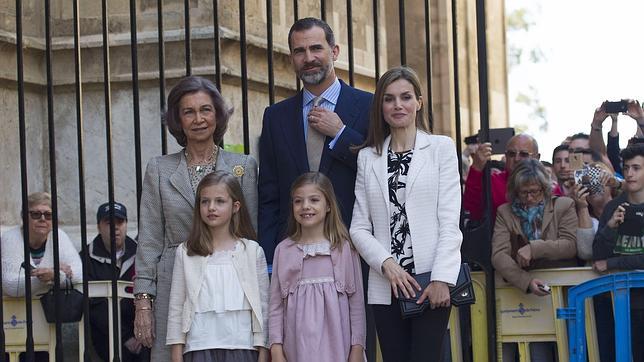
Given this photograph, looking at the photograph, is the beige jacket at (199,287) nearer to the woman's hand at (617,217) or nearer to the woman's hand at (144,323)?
the woman's hand at (144,323)

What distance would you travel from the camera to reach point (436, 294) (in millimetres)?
5059

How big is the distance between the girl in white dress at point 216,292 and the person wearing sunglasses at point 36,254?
1.94 m

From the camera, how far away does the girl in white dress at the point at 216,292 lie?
5367 mm

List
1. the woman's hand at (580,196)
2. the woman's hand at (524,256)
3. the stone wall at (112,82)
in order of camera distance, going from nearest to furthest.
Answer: the woman's hand at (524,256), the woman's hand at (580,196), the stone wall at (112,82)

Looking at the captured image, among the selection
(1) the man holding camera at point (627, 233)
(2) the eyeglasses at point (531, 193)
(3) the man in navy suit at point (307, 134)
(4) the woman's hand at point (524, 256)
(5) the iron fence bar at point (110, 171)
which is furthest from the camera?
(2) the eyeglasses at point (531, 193)

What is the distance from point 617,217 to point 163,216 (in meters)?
2.31

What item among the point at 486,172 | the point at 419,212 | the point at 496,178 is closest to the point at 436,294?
the point at 419,212

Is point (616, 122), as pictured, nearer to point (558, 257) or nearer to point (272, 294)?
point (558, 257)

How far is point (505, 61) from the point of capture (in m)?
14.5

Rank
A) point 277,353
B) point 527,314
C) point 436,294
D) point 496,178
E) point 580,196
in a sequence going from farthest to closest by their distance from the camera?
point 496,178
point 580,196
point 527,314
point 277,353
point 436,294

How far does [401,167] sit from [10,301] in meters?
2.86

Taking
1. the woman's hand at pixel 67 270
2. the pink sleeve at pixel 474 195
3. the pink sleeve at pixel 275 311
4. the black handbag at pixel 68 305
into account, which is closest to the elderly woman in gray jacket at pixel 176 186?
the pink sleeve at pixel 275 311

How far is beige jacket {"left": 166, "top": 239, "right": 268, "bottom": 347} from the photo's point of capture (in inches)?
212

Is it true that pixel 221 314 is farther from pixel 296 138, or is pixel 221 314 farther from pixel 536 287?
pixel 536 287
